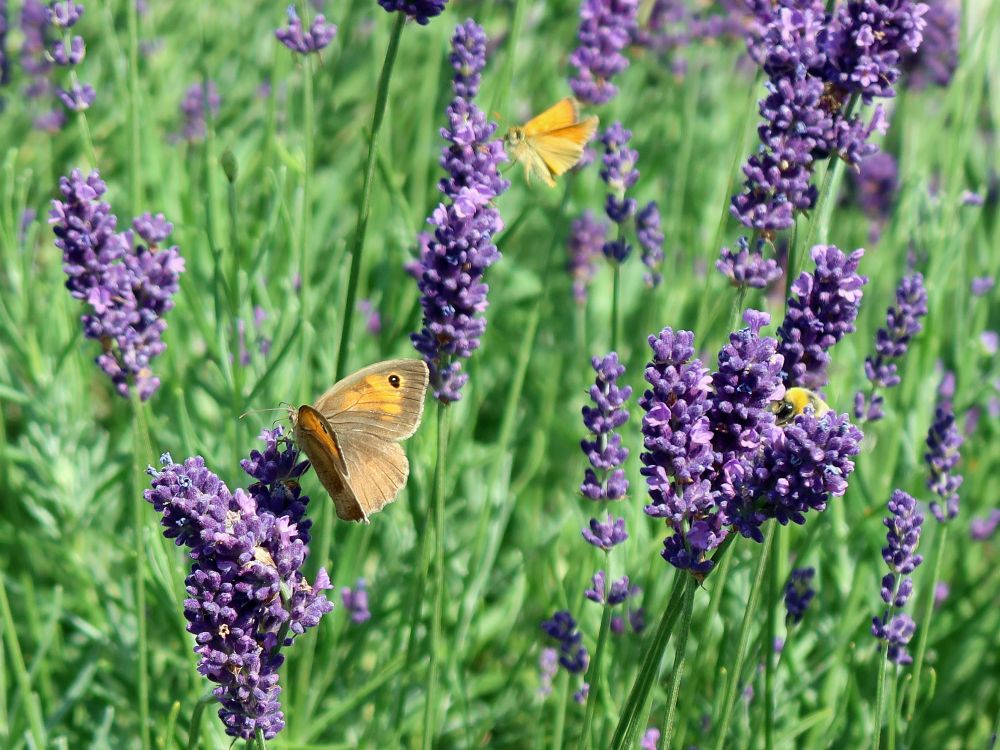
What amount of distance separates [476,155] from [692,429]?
76cm

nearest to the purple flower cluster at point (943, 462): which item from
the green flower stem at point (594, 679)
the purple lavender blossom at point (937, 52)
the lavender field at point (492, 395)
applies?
the lavender field at point (492, 395)

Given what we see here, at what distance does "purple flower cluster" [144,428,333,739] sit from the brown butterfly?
324 millimetres

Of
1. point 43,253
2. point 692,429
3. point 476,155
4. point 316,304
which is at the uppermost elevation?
point 476,155

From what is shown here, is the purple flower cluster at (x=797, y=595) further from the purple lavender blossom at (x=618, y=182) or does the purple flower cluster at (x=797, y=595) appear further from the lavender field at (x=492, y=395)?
the purple lavender blossom at (x=618, y=182)

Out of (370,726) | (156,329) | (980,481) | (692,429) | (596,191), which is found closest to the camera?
(692,429)

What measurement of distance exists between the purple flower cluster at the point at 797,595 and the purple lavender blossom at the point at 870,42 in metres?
0.92

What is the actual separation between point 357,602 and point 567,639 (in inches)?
25.6

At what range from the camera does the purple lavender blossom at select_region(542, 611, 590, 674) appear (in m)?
2.28

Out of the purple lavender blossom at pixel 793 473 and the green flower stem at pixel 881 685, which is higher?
the purple lavender blossom at pixel 793 473

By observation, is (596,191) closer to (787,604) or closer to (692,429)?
(787,604)

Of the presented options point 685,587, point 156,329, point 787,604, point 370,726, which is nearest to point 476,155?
point 156,329

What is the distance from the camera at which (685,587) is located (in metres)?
1.59

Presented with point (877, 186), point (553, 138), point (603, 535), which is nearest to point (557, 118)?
point (553, 138)

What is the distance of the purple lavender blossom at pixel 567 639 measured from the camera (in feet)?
7.49
